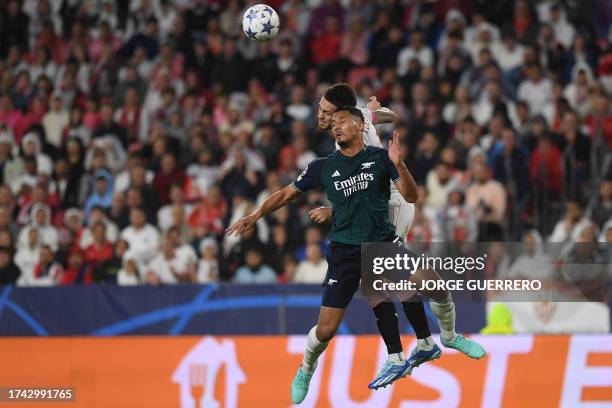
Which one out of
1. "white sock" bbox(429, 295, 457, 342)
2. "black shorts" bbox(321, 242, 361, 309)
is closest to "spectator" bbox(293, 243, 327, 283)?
"white sock" bbox(429, 295, 457, 342)

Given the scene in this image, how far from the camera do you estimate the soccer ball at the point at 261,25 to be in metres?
12.0

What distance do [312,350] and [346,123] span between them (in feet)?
6.71

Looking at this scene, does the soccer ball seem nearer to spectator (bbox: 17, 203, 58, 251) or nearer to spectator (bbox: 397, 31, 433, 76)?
spectator (bbox: 17, 203, 58, 251)

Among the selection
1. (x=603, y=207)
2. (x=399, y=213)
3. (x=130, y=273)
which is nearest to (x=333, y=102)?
(x=399, y=213)

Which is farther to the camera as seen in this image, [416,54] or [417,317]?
[416,54]

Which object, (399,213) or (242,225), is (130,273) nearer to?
(242,225)

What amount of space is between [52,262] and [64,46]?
576 centimetres

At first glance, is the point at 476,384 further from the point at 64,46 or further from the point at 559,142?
the point at 64,46

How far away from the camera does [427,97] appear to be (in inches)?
741

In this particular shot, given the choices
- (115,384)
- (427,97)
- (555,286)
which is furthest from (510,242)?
(115,384)

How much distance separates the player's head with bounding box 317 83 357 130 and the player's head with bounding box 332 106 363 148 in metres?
0.10

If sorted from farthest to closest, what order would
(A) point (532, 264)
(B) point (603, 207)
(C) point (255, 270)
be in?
(C) point (255, 270) < (B) point (603, 207) < (A) point (532, 264)

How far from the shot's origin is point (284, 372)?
44.0ft

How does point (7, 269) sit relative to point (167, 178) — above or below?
below
